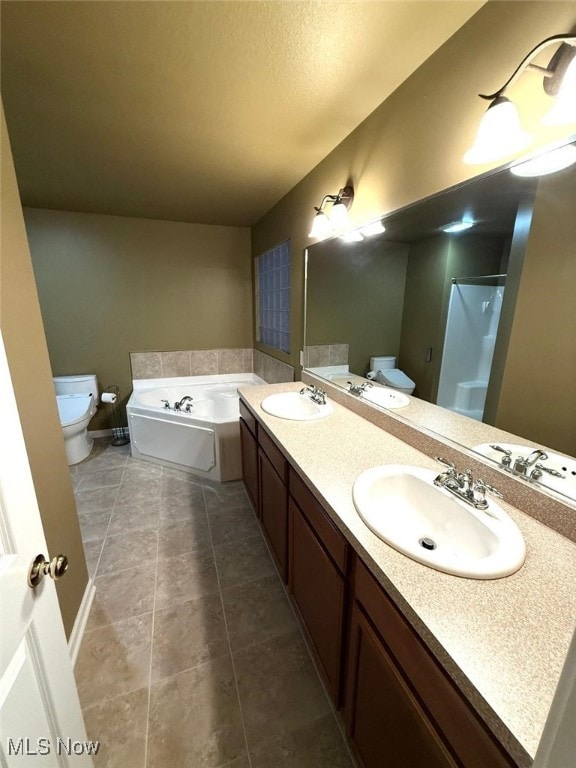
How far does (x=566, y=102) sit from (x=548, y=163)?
14 cm

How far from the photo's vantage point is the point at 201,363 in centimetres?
367

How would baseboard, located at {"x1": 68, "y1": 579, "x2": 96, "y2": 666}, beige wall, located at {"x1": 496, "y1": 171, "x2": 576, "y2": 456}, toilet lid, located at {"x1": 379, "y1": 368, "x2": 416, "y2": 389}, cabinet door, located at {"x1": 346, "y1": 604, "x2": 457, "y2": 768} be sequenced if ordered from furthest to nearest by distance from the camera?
toilet lid, located at {"x1": 379, "y1": 368, "x2": 416, "y2": 389}, baseboard, located at {"x1": 68, "y1": 579, "x2": 96, "y2": 666}, beige wall, located at {"x1": 496, "y1": 171, "x2": 576, "y2": 456}, cabinet door, located at {"x1": 346, "y1": 604, "x2": 457, "y2": 768}

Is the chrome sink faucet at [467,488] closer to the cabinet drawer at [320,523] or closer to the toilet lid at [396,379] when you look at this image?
the cabinet drawer at [320,523]

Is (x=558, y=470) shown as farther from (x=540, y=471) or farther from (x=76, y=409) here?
(x=76, y=409)

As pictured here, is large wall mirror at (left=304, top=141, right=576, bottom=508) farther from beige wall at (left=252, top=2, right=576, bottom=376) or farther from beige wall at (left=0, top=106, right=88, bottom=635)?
beige wall at (left=0, top=106, right=88, bottom=635)

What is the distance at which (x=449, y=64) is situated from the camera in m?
1.11

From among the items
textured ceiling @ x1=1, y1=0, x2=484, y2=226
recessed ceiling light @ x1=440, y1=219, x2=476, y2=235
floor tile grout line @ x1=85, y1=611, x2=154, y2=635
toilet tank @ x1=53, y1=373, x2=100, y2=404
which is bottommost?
floor tile grout line @ x1=85, y1=611, x2=154, y2=635

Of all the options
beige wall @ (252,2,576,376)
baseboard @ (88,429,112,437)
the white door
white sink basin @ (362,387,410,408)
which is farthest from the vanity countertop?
baseboard @ (88,429,112,437)

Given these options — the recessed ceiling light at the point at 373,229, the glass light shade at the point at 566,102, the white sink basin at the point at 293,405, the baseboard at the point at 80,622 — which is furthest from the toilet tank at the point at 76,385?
the glass light shade at the point at 566,102

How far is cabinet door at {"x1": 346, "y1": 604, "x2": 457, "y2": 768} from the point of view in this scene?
0.65 m

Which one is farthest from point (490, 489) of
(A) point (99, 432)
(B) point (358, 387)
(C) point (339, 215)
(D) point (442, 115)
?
(A) point (99, 432)

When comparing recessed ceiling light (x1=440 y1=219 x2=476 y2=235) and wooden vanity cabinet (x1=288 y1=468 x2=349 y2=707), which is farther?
recessed ceiling light (x1=440 y1=219 x2=476 y2=235)

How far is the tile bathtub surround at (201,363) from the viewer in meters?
3.43

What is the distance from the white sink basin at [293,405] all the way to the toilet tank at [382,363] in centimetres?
35
